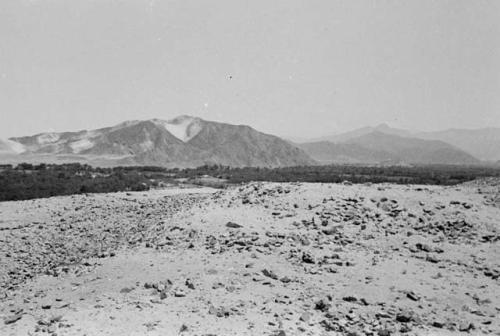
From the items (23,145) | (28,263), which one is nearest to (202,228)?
(28,263)

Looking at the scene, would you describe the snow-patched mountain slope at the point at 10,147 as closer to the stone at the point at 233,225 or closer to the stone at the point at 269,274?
the stone at the point at 233,225

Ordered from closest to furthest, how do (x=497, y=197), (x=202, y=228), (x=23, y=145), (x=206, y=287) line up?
(x=206, y=287) → (x=202, y=228) → (x=497, y=197) → (x=23, y=145)

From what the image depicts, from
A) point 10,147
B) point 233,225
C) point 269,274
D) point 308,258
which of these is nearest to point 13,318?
point 269,274

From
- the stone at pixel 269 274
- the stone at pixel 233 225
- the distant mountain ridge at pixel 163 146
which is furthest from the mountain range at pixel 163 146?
the stone at pixel 269 274

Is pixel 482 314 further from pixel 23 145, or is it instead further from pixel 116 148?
pixel 23 145

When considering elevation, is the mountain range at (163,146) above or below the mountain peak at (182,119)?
below

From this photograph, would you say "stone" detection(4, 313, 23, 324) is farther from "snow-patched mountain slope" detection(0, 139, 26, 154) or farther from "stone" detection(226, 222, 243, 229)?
"snow-patched mountain slope" detection(0, 139, 26, 154)
